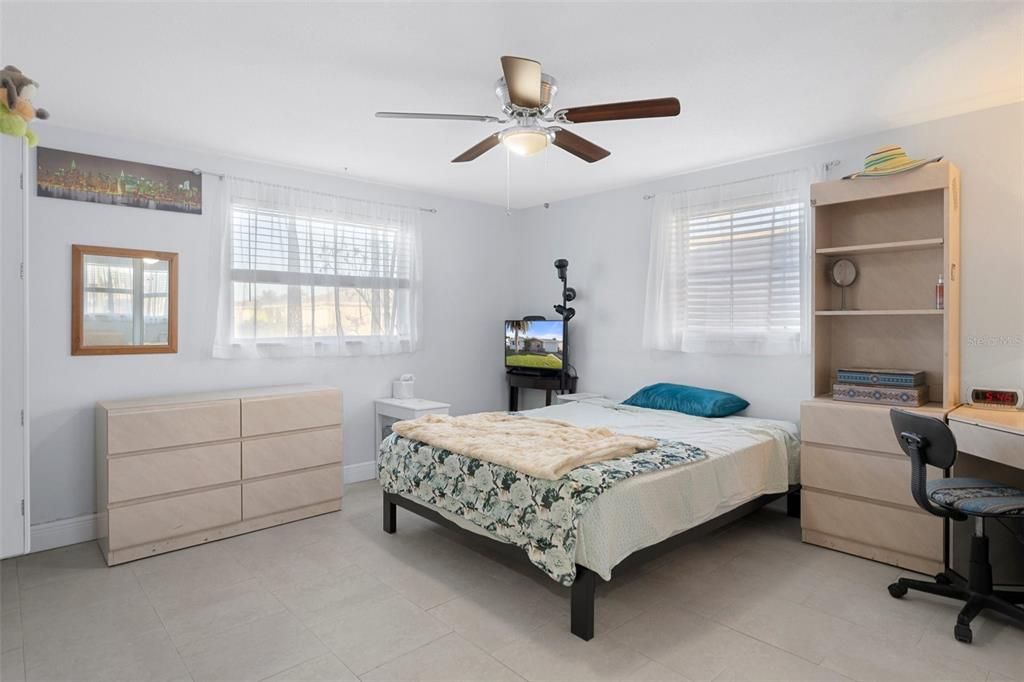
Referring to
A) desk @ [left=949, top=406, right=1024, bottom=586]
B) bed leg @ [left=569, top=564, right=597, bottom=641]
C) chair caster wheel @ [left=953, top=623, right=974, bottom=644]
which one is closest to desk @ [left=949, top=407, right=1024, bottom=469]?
desk @ [left=949, top=406, right=1024, bottom=586]

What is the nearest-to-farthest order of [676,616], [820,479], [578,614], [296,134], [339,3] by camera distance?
[339,3] → [578,614] → [676,616] → [820,479] → [296,134]

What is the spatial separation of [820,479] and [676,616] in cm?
138

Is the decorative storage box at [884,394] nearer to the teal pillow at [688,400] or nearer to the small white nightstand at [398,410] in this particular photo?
the teal pillow at [688,400]

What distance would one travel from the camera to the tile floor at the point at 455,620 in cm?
214

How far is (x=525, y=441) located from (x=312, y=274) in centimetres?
242

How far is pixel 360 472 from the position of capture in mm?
4770

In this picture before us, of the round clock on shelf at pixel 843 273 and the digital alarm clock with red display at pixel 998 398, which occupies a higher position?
the round clock on shelf at pixel 843 273

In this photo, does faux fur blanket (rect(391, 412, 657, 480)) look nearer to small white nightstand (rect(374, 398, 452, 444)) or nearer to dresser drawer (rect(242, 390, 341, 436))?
dresser drawer (rect(242, 390, 341, 436))

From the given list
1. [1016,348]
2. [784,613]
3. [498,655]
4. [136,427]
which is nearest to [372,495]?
[136,427]

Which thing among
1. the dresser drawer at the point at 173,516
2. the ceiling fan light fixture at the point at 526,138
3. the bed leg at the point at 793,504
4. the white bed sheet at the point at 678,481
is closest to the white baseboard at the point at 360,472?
the dresser drawer at the point at 173,516

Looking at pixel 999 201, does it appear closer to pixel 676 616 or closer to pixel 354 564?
pixel 676 616

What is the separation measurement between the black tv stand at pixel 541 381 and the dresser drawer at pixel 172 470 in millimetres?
2665

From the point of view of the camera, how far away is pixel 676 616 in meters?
2.53

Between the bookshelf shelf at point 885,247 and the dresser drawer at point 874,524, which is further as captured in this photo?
the bookshelf shelf at point 885,247
